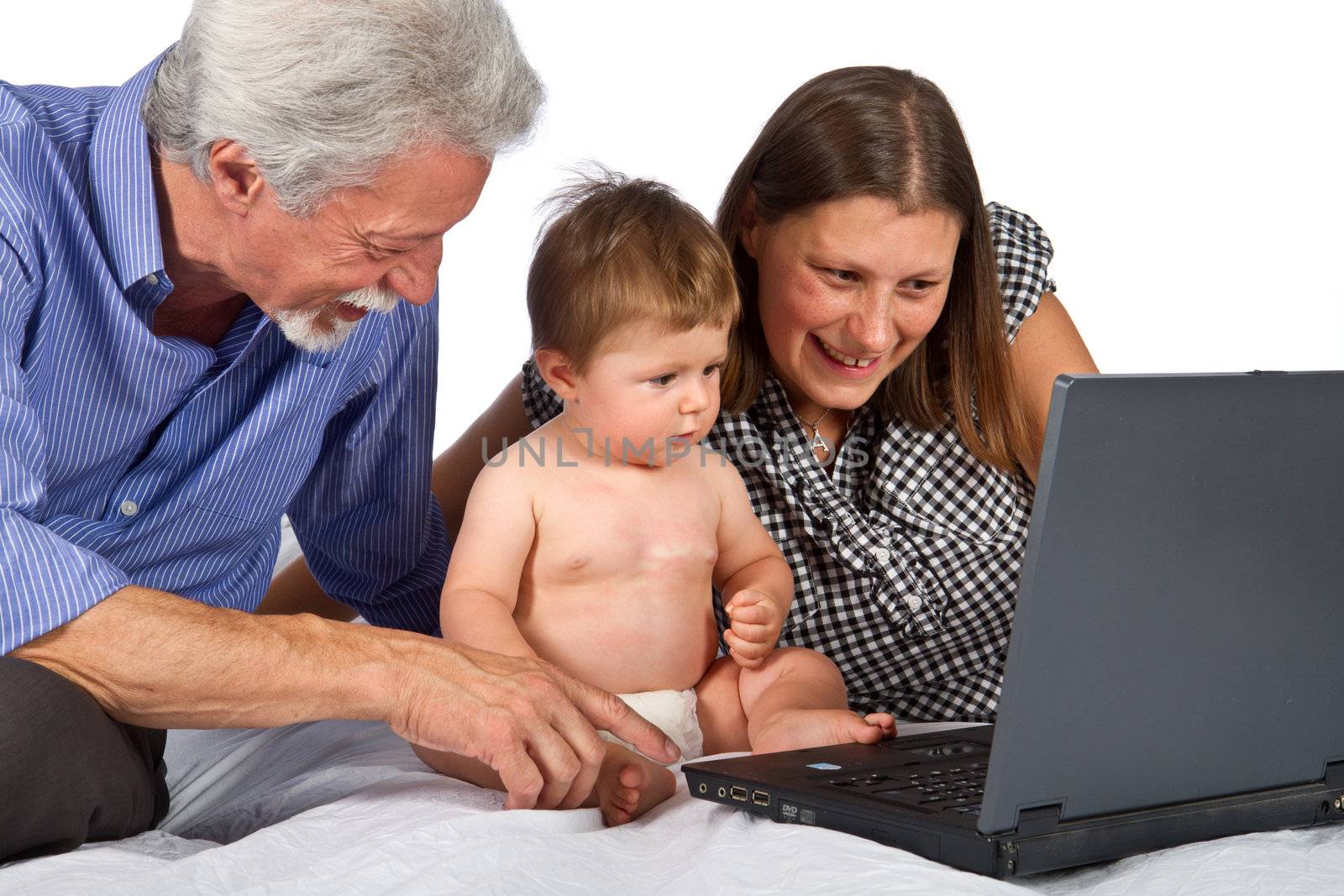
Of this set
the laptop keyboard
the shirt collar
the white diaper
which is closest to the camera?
the laptop keyboard

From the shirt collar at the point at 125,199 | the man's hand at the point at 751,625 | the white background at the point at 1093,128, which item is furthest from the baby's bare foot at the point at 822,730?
the white background at the point at 1093,128

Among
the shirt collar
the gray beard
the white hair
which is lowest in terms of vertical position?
the gray beard

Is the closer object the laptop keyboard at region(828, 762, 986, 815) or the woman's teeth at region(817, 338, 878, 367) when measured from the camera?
the laptop keyboard at region(828, 762, 986, 815)

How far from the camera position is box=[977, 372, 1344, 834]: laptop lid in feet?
3.22

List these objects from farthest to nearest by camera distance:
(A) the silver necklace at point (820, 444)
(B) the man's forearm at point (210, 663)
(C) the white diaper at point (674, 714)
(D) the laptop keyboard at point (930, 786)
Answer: (A) the silver necklace at point (820, 444)
(C) the white diaper at point (674, 714)
(B) the man's forearm at point (210, 663)
(D) the laptop keyboard at point (930, 786)

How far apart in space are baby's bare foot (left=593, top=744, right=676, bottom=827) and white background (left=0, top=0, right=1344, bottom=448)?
2.33 metres

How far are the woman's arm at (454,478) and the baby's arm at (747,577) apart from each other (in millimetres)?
411

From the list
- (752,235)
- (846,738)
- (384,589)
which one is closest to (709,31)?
(752,235)

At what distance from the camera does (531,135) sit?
1611 millimetres

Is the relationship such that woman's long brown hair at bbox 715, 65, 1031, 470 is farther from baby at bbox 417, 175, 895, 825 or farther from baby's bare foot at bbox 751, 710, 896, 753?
baby's bare foot at bbox 751, 710, 896, 753

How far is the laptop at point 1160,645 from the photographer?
38.8 inches

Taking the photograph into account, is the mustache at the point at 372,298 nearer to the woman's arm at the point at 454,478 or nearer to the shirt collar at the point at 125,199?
the shirt collar at the point at 125,199

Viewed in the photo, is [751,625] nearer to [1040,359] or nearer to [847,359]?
[847,359]

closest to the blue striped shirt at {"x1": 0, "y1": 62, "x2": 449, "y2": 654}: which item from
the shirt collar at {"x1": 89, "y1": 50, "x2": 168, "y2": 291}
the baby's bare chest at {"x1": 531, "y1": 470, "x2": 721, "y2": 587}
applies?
the shirt collar at {"x1": 89, "y1": 50, "x2": 168, "y2": 291}
